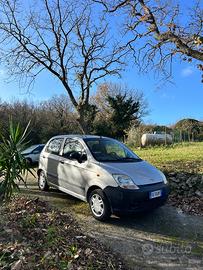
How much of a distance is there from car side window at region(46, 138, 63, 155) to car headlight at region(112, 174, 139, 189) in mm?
2465

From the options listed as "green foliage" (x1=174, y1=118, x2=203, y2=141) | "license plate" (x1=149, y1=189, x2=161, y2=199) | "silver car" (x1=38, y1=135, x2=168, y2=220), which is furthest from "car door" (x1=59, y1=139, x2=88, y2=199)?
"green foliage" (x1=174, y1=118, x2=203, y2=141)

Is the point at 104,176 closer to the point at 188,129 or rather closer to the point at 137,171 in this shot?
the point at 137,171

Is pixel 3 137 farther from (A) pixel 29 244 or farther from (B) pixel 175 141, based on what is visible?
(B) pixel 175 141

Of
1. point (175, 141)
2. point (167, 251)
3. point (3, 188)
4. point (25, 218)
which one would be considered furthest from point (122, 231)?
point (175, 141)

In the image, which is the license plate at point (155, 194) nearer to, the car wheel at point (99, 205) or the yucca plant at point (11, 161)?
the car wheel at point (99, 205)

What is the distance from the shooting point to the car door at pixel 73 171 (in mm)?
6342

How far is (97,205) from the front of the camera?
5809 mm

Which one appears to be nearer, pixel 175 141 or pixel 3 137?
pixel 3 137

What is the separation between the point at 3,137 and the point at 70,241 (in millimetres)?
2191

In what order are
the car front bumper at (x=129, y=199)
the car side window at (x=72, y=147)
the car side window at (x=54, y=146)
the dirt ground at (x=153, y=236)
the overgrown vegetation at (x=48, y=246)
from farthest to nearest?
1. the car side window at (x=54, y=146)
2. the car side window at (x=72, y=147)
3. the car front bumper at (x=129, y=199)
4. the dirt ground at (x=153, y=236)
5. the overgrown vegetation at (x=48, y=246)

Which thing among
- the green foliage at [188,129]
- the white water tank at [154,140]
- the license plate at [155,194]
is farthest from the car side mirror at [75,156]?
the green foliage at [188,129]

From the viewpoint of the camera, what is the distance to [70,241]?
4207 mm

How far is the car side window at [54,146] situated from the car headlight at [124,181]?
2.46 meters

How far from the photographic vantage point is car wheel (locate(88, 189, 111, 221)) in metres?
5.58
